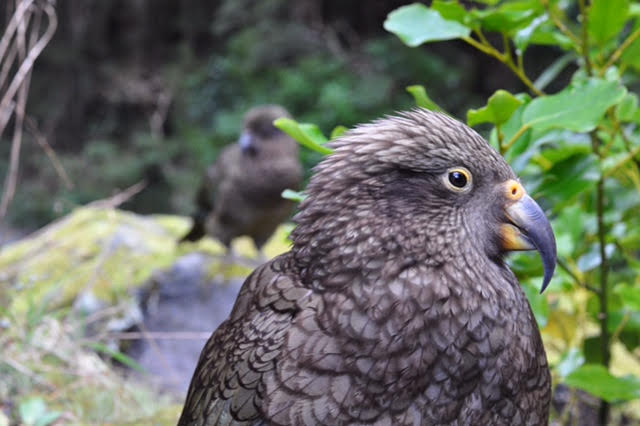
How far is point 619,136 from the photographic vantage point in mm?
2139

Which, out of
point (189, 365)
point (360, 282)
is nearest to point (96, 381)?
point (189, 365)

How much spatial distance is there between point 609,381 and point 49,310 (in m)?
2.68

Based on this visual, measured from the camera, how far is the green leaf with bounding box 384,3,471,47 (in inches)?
75.0

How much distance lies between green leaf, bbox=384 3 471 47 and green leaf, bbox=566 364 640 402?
943 millimetres

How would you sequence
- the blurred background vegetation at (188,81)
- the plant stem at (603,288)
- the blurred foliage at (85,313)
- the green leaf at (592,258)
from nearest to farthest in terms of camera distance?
the plant stem at (603,288) → the green leaf at (592,258) → the blurred foliage at (85,313) → the blurred background vegetation at (188,81)

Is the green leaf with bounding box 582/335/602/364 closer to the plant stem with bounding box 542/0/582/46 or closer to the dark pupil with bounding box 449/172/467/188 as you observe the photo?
the plant stem with bounding box 542/0/582/46

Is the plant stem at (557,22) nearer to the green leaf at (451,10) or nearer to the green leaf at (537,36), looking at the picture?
the green leaf at (537,36)

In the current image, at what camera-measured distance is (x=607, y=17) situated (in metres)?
1.85

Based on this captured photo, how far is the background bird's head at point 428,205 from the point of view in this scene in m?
1.40

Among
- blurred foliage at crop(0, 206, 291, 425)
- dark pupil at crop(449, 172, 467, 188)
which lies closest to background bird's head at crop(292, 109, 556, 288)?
dark pupil at crop(449, 172, 467, 188)

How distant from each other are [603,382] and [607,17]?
0.95 meters

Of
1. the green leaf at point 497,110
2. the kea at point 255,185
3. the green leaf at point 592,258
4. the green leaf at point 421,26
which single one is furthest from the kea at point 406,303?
the kea at point 255,185

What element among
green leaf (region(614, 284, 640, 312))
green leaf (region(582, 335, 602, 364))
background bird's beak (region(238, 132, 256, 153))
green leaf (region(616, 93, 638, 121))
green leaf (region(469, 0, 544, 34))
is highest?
green leaf (region(469, 0, 544, 34))

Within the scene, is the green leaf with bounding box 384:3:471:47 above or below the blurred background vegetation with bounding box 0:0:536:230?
above
